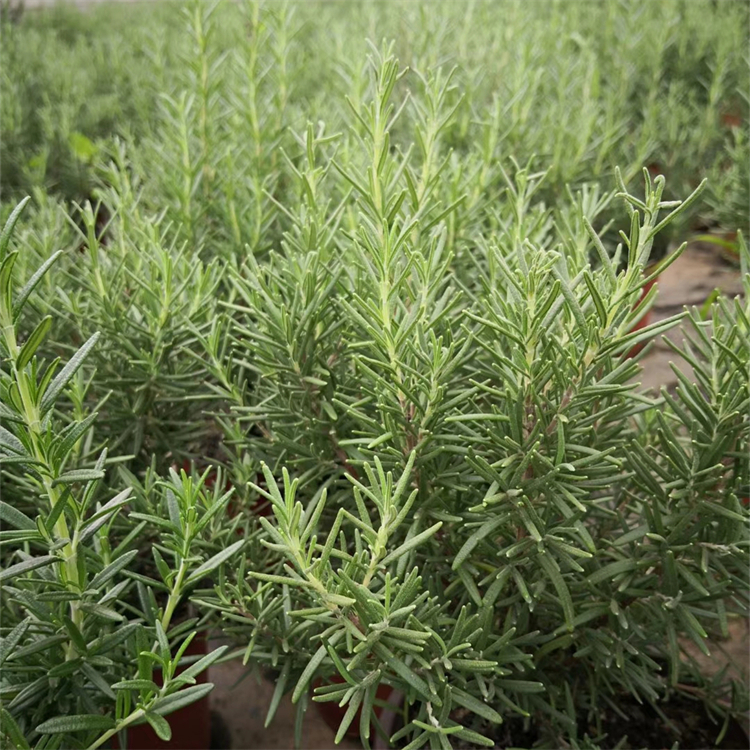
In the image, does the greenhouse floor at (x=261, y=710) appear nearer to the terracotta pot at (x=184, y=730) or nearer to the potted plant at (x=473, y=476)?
the terracotta pot at (x=184, y=730)

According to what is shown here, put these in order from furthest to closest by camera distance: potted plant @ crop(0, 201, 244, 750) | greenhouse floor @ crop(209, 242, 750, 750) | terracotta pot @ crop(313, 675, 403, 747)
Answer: greenhouse floor @ crop(209, 242, 750, 750) < terracotta pot @ crop(313, 675, 403, 747) < potted plant @ crop(0, 201, 244, 750)

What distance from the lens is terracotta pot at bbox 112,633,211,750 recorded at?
1270 mm

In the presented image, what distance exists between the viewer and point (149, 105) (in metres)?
2.69

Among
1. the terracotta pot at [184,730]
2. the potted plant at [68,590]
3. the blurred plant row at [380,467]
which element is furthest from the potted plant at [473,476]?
the terracotta pot at [184,730]

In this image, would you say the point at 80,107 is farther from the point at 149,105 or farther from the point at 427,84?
the point at 427,84

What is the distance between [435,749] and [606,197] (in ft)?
2.42

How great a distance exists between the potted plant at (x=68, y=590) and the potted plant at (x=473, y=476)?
0.12 metres

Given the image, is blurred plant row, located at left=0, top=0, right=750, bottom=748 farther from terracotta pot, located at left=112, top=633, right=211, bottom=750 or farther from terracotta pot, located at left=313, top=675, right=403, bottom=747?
terracotta pot, located at left=112, top=633, right=211, bottom=750

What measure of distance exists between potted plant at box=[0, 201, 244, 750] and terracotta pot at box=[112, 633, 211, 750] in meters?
0.28

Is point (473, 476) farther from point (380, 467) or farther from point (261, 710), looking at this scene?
point (261, 710)

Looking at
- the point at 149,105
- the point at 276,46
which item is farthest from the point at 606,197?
the point at 149,105

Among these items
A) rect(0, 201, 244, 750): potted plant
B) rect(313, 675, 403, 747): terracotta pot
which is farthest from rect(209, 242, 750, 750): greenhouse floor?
→ rect(0, 201, 244, 750): potted plant

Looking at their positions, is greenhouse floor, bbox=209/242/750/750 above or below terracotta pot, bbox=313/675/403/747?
below

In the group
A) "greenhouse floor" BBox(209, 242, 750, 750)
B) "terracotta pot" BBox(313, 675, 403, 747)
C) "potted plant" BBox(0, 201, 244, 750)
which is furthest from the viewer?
"greenhouse floor" BBox(209, 242, 750, 750)
